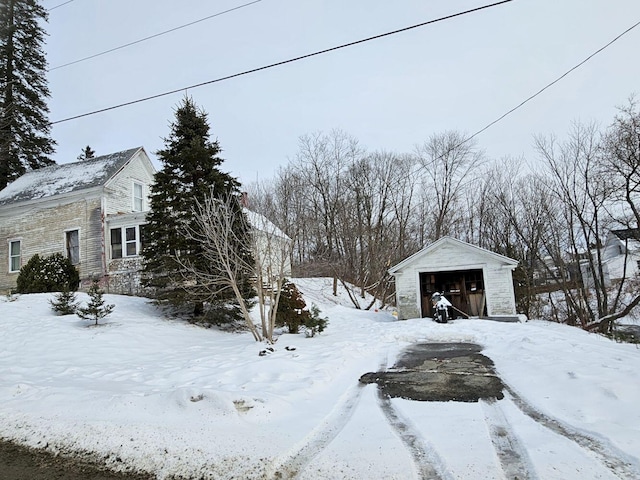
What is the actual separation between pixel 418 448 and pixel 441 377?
9.62 feet

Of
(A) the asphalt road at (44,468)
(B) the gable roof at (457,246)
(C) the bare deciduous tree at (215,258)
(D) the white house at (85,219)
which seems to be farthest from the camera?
(D) the white house at (85,219)

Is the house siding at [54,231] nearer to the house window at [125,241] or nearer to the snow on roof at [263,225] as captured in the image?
the house window at [125,241]

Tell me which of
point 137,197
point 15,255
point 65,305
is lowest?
point 65,305

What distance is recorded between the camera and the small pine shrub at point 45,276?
1567 cm

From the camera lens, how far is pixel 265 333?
10.4 meters

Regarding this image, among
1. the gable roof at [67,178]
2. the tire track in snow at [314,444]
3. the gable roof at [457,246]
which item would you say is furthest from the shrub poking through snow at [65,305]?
the gable roof at [457,246]

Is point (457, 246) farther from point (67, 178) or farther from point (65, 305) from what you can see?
point (67, 178)

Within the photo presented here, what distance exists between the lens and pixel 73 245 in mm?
18938

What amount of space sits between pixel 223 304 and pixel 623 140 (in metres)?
21.0

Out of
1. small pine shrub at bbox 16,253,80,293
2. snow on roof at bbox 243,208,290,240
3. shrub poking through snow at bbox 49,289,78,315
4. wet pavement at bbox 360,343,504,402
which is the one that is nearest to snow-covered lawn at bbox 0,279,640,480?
wet pavement at bbox 360,343,504,402

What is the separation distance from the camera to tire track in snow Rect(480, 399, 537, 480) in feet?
9.89

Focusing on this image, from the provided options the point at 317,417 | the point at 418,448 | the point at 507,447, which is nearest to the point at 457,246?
the point at 317,417

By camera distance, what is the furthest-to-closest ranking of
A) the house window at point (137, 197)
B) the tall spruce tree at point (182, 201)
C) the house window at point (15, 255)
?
the house window at point (137, 197) → the house window at point (15, 255) → the tall spruce tree at point (182, 201)

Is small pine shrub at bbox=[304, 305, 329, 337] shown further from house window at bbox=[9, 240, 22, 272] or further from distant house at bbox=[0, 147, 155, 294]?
house window at bbox=[9, 240, 22, 272]
